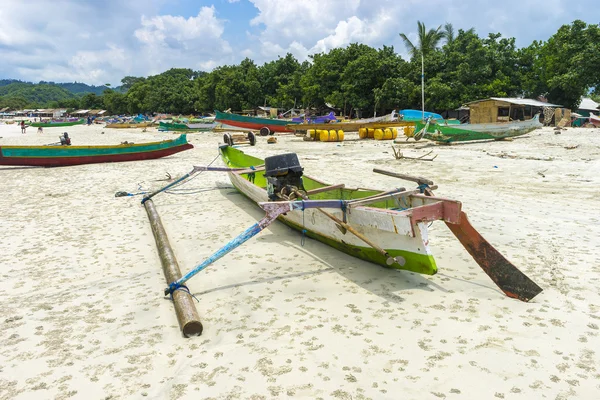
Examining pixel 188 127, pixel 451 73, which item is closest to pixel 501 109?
pixel 451 73

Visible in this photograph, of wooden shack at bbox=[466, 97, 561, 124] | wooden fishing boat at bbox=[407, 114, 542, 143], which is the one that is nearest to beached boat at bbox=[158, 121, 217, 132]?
wooden fishing boat at bbox=[407, 114, 542, 143]

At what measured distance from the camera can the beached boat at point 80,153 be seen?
13.6 meters

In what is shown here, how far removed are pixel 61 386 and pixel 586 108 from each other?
42149mm

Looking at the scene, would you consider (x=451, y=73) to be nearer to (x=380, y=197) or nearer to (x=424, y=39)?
(x=424, y=39)

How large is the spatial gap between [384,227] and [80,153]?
14.4 metres

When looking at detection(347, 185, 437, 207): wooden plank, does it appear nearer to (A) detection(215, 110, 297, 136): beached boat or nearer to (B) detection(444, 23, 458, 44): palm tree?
(A) detection(215, 110, 297, 136): beached boat

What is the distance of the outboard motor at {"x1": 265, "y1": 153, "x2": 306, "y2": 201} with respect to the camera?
18.2 feet

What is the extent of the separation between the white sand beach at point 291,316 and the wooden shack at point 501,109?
2089cm

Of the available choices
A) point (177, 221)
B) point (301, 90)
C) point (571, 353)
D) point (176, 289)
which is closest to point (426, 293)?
point (571, 353)

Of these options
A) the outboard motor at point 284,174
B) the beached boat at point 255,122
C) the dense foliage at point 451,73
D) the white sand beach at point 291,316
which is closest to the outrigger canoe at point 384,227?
the outboard motor at point 284,174

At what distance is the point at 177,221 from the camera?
23.6ft

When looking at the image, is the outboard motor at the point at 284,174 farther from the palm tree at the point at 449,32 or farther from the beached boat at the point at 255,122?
the palm tree at the point at 449,32

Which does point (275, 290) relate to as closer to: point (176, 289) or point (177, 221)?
point (176, 289)

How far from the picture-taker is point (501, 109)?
27.1 meters
